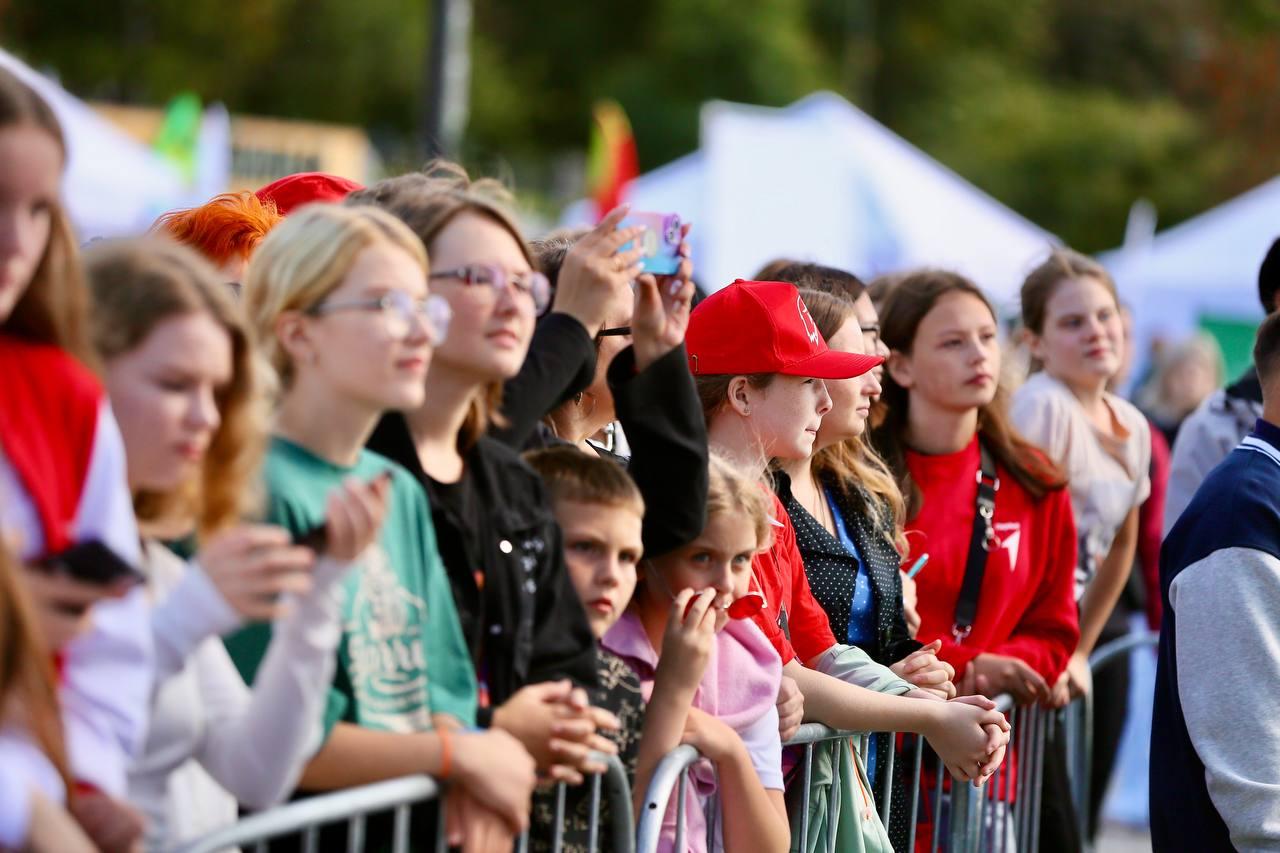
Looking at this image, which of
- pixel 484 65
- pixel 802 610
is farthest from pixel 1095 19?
pixel 802 610

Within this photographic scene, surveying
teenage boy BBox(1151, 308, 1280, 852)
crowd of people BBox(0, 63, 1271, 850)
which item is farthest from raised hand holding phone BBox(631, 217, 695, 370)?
teenage boy BBox(1151, 308, 1280, 852)

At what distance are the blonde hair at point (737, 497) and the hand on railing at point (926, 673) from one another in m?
0.75

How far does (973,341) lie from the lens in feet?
17.4

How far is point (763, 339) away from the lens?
4.44 metres

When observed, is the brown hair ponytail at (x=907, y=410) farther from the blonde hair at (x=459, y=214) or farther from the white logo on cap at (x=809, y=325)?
the blonde hair at (x=459, y=214)

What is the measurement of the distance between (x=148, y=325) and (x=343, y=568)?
460 millimetres

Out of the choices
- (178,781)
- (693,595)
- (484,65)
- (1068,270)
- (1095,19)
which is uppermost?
(1095,19)

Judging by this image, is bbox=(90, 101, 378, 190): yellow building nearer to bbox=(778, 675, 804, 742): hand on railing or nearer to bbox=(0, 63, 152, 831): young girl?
bbox=(778, 675, 804, 742): hand on railing

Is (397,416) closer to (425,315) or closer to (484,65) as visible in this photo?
(425,315)

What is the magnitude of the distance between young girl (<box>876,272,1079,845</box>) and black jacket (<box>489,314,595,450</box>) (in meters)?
1.97

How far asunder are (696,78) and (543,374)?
3846cm

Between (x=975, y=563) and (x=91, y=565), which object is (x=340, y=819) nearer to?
(x=91, y=565)

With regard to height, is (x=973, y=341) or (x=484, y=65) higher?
(x=484, y=65)

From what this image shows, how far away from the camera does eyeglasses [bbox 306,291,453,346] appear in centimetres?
284
